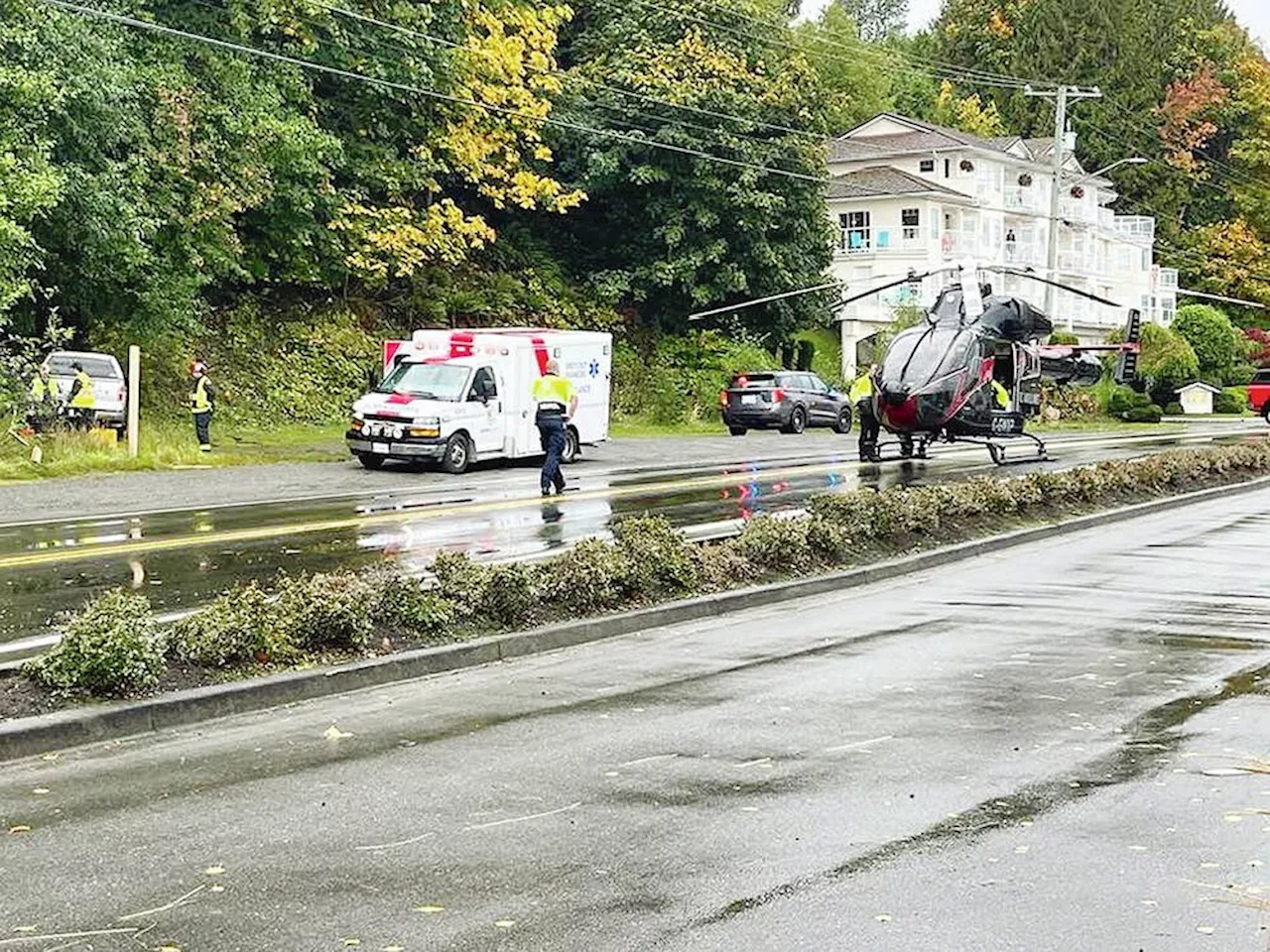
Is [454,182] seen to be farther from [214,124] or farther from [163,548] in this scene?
[163,548]

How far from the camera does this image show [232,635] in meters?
9.33

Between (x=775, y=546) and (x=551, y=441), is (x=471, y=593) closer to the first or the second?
(x=775, y=546)

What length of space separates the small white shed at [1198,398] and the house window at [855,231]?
50.4 ft

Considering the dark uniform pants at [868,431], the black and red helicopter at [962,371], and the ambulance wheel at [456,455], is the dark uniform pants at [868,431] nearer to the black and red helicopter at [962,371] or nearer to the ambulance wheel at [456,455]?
the black and red helicopter at [962,371]

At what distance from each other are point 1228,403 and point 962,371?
46.8 meters

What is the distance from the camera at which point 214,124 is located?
1377 inches

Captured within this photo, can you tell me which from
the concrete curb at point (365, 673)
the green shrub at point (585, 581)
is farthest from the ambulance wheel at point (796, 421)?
the green shrub at point (585, 581)

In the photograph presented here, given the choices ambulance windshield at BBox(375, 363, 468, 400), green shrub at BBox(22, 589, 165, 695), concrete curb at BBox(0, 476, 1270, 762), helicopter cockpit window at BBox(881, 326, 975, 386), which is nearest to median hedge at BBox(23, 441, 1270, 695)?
green shrub at BBox(22, 589, 165, 695)

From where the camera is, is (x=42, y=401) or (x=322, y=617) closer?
(x=322, y=617)

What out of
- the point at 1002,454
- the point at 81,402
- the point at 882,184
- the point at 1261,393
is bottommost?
the point at 1002,454

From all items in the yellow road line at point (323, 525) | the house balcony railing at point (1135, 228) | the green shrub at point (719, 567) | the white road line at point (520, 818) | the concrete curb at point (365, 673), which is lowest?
the white road line at point (520, 818)

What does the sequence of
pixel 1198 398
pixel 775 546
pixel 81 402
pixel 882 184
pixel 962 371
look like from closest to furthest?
pixel 775 546 → pixel 81 402 → pixel 962 371 → pixel 1198 398 → pixel 882 184

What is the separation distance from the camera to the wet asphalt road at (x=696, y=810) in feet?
18.0

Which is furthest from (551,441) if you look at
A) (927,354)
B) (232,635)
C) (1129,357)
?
(1129,357)
